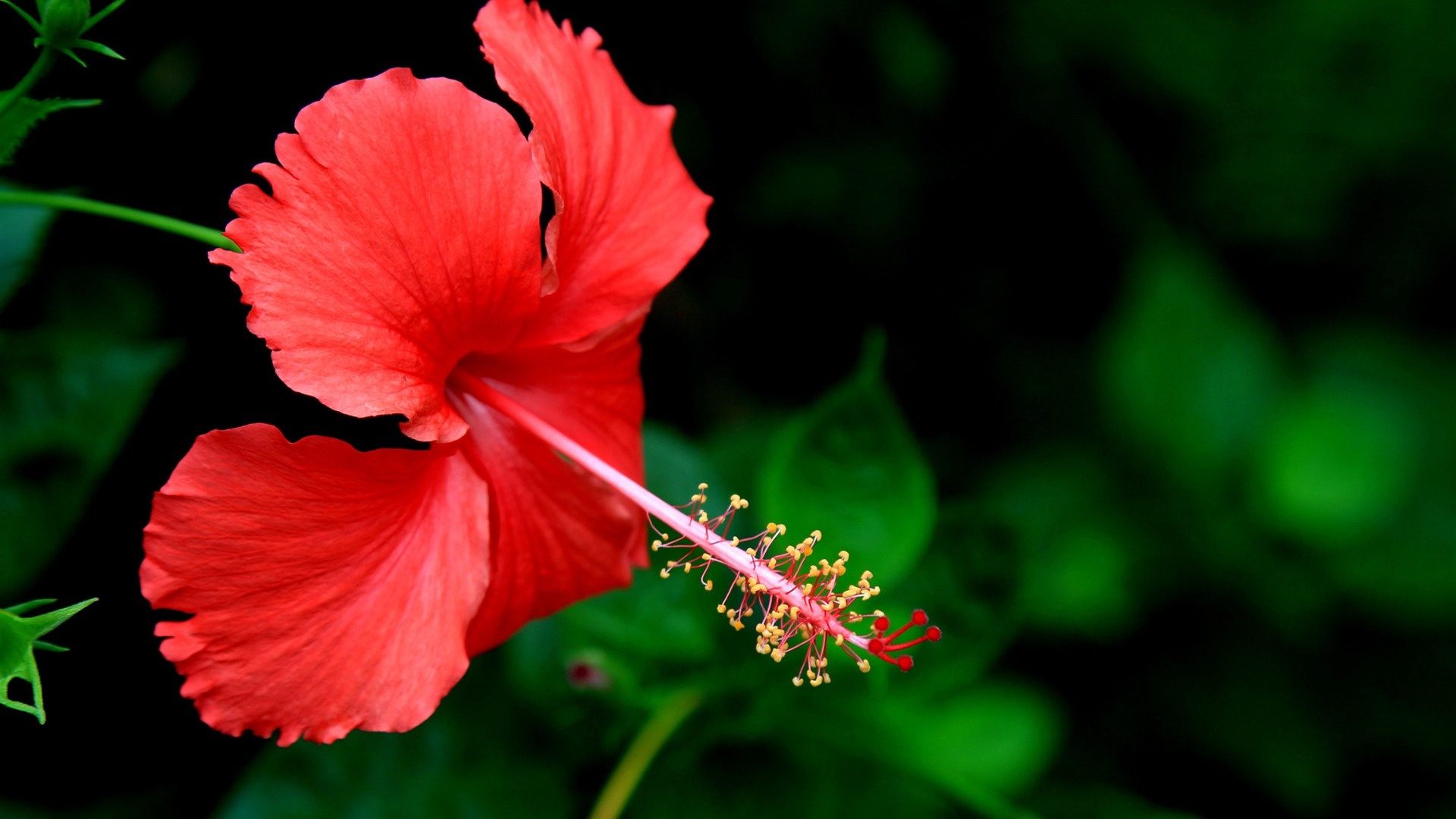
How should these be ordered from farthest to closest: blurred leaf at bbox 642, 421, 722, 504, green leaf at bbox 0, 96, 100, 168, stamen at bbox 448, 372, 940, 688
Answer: blurred leaf at bbox 642, 421, 722, 504, stamen at bbox 448, 372, 940, 688, green leaf at bbox 0, 96, 100, 168

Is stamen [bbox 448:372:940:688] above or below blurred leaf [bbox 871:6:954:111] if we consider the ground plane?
below

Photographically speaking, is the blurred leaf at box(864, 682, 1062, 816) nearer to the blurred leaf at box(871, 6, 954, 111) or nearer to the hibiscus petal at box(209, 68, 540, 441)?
the hibiscus petal at box(209, 68, 540, 441)

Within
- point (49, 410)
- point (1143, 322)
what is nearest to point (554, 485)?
point (49, 410)

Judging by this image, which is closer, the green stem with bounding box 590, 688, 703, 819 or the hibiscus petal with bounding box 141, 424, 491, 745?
the hibiscus petal with bounding box 141, 424, 491, 745

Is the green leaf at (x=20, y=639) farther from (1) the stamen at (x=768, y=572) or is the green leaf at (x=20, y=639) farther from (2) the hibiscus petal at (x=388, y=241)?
(1) the stamen at (x=768, y=572)

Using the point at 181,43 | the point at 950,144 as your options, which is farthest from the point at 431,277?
the point at 950,144

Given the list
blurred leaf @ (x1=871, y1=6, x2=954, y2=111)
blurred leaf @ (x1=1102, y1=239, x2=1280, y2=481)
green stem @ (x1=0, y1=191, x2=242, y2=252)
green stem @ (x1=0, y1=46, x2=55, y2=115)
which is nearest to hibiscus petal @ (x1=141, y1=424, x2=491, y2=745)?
green stem @ (x1=0, y1=191, x2=242, y2=252)

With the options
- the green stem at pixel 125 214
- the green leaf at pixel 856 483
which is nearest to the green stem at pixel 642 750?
the green leaf at pixel 856 483

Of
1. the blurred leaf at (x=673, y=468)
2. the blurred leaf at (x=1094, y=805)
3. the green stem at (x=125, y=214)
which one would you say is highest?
the green stem at (x=125, y=214)
